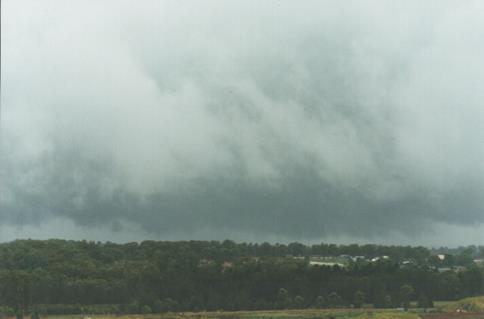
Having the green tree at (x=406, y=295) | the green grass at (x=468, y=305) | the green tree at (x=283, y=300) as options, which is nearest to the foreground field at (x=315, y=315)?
the green grass at (x=468, y=305)

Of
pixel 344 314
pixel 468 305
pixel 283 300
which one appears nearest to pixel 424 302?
pixel 468 305

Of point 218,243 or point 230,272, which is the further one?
point 218,243

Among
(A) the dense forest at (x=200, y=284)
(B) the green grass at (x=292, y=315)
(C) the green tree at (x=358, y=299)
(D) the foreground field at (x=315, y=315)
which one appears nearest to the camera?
(D) the foreground field at (x=315, y=315)

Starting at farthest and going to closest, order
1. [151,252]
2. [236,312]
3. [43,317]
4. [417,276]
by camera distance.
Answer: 1. [151,252]
2. [417,276]
3. [236,312]
4. [43,317]

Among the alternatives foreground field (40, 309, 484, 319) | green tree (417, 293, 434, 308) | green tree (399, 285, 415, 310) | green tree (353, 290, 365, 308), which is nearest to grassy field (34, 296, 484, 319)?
foreground field (40, 309, 484, 319)

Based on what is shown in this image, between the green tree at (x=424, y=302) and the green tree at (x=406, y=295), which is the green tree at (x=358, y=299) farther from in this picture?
the green tree at (x=424, y=302)

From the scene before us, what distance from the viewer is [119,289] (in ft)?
233

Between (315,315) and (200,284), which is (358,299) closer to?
(315,315)

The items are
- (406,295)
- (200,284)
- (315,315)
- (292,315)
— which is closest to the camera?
(315,315)

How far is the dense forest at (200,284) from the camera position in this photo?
6794 centimetres

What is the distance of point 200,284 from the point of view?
74125mm

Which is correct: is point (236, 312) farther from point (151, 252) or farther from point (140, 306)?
point (151, 252)

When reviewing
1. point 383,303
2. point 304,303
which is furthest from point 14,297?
point 383,303

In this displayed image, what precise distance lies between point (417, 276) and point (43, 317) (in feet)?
144
